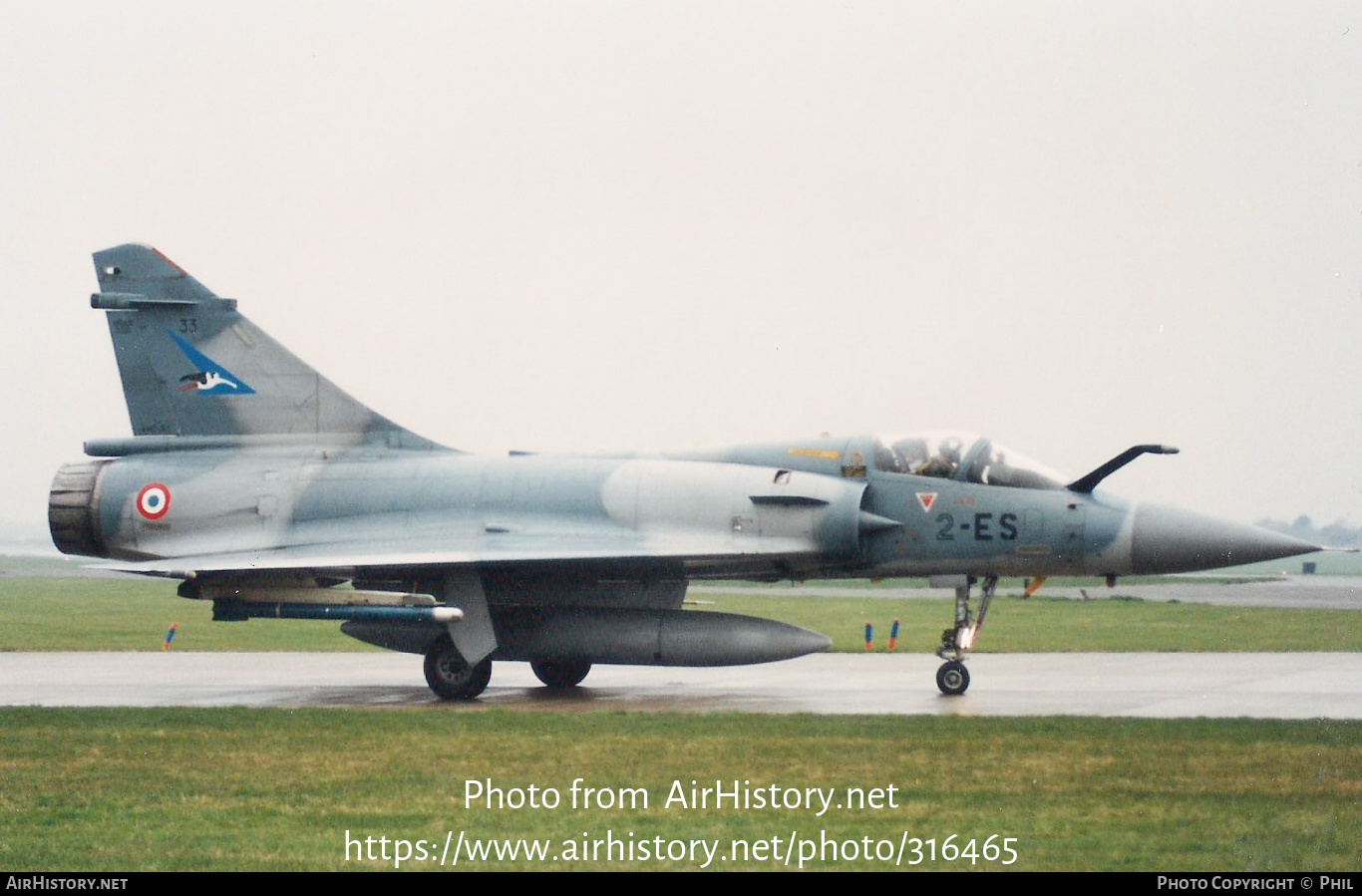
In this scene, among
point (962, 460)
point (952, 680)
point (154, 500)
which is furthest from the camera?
point (154, 500)

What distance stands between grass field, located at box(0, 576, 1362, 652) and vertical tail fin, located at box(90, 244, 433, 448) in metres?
6.17

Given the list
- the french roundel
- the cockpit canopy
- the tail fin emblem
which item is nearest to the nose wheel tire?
the cockpit canopy

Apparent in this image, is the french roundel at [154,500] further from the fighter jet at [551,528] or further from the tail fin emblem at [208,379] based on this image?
the tail fin emblem at [208,379]

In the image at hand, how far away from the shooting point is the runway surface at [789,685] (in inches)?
574

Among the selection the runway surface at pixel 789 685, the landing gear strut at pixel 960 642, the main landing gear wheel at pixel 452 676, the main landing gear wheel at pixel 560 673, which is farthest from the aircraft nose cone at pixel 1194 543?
the main landing gear wheel at pixel 452 676

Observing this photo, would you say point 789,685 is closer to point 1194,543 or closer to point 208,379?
point 1194,543

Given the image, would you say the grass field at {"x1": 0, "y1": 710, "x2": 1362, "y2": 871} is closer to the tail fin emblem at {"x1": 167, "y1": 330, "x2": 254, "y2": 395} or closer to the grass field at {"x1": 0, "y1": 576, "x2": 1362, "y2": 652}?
the tail fin emblem at {"x1": 167, "y1": 330, "x2": 254, "y2": 395}

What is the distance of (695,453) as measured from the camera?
16.8 m

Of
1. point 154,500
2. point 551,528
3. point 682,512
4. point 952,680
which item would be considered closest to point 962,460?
point 952,680

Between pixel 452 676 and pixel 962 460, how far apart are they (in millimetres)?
5319

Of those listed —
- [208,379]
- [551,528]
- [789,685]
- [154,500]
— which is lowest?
[789,685]

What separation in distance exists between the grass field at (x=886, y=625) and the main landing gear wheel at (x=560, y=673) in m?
6.04

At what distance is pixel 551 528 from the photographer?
53.4 ft

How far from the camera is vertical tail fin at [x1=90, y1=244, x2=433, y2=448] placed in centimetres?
1792
